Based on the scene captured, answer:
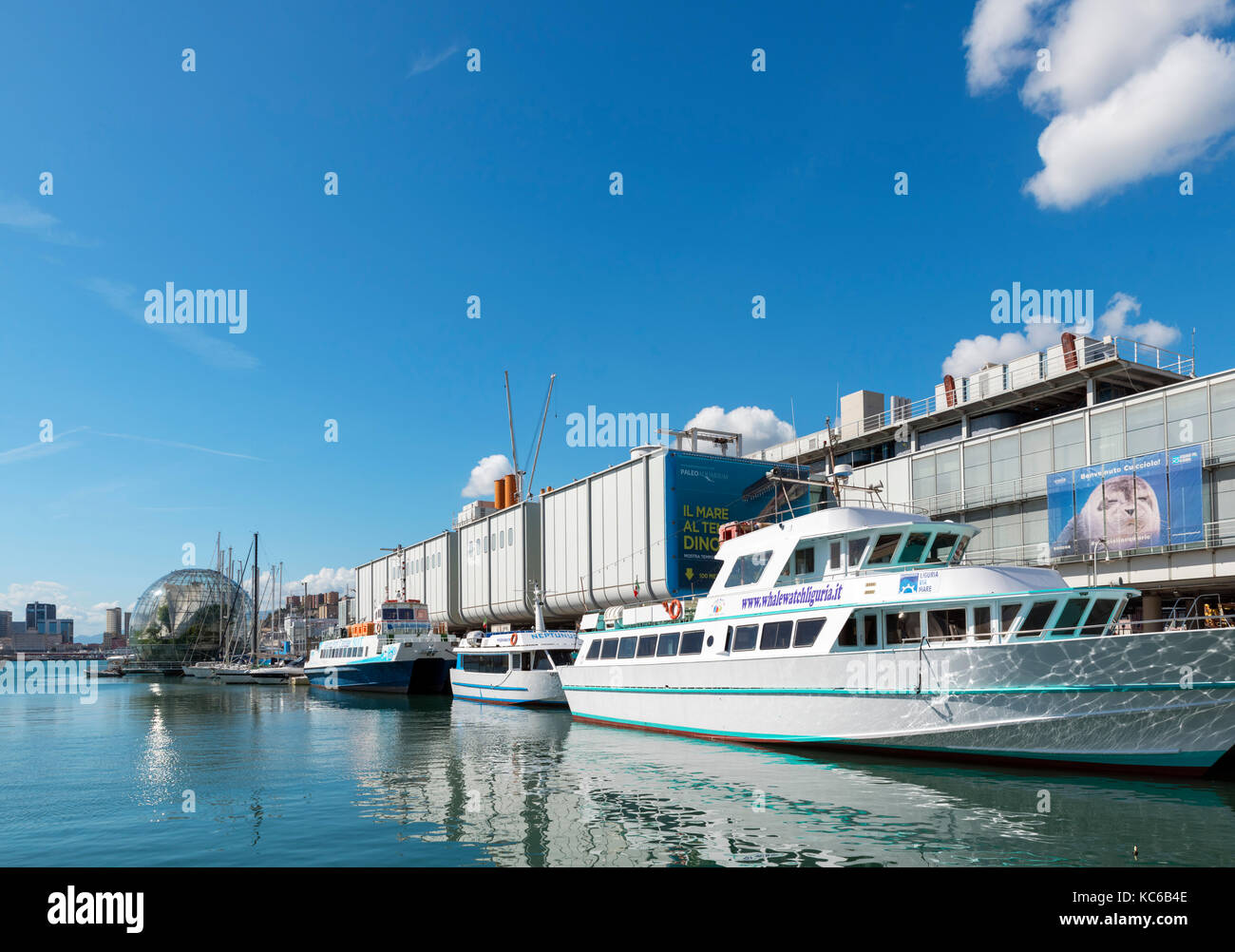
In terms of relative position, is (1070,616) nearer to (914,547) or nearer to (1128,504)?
(914,547)

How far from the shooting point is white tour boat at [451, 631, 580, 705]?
46.1 metres

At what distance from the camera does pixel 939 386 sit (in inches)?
2393

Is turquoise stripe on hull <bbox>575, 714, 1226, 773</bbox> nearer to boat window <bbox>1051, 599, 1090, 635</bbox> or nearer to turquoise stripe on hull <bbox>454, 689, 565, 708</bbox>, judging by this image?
boat window <bbox>1051, 599, 1090, 635</bbox>

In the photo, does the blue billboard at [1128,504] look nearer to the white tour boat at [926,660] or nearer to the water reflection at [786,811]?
the white tour boat at [926,660]

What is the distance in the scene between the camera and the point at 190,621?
495 feet

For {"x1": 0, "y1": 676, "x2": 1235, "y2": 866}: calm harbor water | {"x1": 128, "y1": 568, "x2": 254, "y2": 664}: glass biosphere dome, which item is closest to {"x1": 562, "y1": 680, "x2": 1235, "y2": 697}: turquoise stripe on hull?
{"x1": 0, "y1": 676, "x2": 1235, "y2": 866}: calm harbor water

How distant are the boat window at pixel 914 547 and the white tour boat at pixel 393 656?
44.1 m

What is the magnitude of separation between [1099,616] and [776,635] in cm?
853
